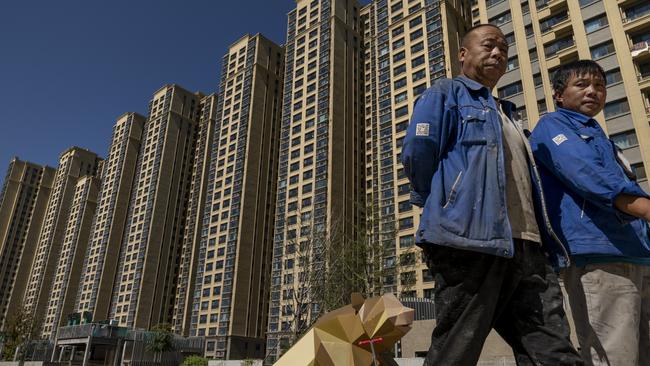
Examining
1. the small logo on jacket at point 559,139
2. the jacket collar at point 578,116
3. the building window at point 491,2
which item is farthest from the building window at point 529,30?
the small logo on jacket at point 559,139

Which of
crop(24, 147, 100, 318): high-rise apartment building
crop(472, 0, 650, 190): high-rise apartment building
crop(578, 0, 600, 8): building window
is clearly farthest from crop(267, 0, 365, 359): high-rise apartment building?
crop(24, 147, 100, 318): high-rise apartment building

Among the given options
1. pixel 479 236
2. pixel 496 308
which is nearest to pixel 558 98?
pixel 479 236

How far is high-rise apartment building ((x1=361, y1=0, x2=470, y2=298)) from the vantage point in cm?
5506

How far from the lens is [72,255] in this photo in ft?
340

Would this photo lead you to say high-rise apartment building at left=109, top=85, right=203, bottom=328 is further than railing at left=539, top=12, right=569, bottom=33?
Yes

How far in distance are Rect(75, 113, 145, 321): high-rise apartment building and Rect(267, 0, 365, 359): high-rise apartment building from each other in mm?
Answer: 43700

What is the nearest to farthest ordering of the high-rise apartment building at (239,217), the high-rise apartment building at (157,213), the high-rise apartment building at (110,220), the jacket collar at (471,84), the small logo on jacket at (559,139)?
the jacket collar at (471,84) < the small logo on jacket at (559,139) < the high-rise apartment building at (239,217) < the high-rise apartment building at (157,213) < the high-rise apartment building at (110,220)

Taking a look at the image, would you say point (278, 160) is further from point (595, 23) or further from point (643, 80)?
point (643, 80)

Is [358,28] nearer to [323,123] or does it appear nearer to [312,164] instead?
[323,123]

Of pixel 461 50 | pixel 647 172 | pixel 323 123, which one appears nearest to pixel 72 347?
pixel 323 123

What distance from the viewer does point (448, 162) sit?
2.56m

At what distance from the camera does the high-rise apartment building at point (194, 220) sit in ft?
260

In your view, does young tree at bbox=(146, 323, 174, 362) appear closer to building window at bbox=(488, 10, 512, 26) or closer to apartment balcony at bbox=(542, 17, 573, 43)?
building window at bbox=(488, 10, 512, 26)

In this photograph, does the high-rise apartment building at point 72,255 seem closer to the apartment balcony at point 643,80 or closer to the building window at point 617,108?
the building window at point 617,108
